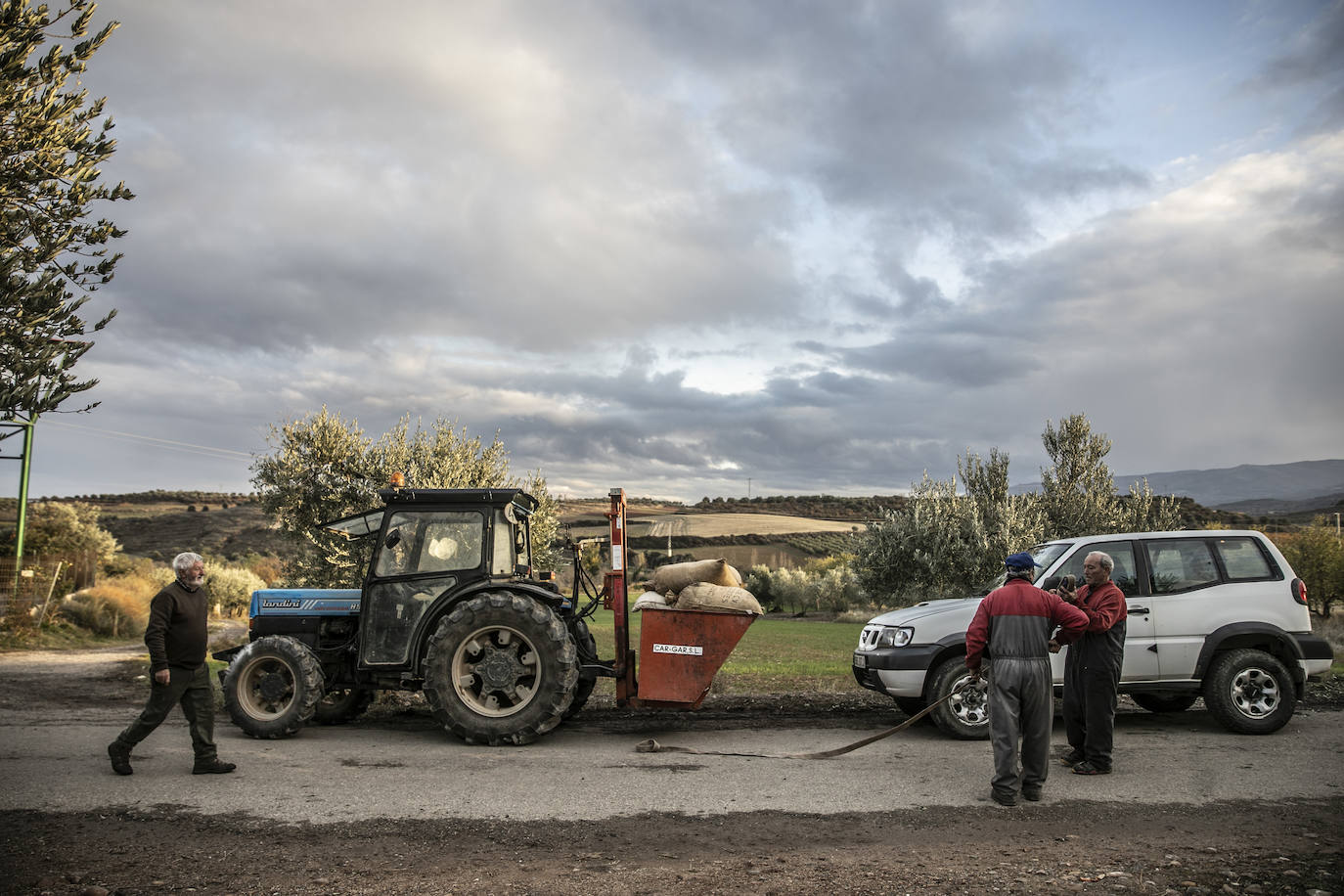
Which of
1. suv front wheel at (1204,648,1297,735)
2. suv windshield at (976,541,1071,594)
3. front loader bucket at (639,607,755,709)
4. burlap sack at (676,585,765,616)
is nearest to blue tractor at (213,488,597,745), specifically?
front loader bucket at (639,607,755,709)

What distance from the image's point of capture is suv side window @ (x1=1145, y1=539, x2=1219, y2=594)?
8.91 m

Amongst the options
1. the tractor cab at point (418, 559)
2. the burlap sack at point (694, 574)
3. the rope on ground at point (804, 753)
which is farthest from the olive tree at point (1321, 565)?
the tractor cab at point (418, 559)

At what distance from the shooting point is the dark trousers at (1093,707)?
24.0 feet

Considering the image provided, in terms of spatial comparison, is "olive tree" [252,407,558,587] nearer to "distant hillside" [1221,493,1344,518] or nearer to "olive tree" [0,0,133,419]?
"olive tree" [0,0,133,419]

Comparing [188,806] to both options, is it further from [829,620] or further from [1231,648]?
[829,620]

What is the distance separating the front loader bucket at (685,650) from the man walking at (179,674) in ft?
12.4

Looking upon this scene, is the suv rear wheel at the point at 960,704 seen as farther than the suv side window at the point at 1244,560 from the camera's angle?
No

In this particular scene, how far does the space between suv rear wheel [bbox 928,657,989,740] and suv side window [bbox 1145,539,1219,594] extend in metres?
2.16

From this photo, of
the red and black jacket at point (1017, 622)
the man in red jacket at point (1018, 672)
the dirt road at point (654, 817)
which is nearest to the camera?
the dirt road at point (654, 817)

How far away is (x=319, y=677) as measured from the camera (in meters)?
8.73

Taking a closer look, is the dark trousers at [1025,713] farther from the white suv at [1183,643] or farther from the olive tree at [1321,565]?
the olive tree at [1321,565]

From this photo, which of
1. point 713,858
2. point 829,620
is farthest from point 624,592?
point 829,620

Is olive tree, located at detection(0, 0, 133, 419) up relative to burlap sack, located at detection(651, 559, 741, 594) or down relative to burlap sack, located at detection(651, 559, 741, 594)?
up

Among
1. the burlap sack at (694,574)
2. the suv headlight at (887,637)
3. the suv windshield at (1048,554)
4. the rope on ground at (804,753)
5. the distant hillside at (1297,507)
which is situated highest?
the distant hillside at (1297,507)
